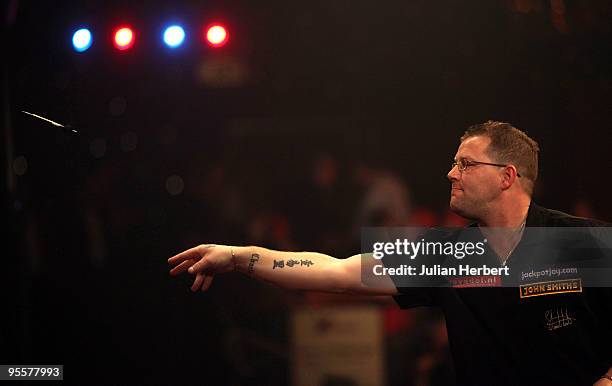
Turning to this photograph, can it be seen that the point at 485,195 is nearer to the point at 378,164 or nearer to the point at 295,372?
the point at 378,164

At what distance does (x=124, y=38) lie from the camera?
4559 millimetres

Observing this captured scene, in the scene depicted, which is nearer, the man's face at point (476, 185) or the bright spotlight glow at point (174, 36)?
the man's face at point (476, 185)

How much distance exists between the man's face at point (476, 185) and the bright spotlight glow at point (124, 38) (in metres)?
2.56

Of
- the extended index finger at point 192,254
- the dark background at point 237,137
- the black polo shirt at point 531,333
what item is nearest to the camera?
the black polo shirt at point 531,333

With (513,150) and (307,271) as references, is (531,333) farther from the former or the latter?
(307,271)

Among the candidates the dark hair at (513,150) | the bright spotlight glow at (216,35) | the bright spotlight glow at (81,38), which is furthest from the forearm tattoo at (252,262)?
the bright spotlight glow at (81,38)

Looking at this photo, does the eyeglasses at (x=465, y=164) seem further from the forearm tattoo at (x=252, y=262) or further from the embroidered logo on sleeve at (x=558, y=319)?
the forearm tattoo at (x=252, y=262)

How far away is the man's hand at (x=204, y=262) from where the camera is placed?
271 centimetres

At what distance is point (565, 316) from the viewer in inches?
105

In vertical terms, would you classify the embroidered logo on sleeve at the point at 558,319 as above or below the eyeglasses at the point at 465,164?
below

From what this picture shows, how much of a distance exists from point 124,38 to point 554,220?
9.93ft

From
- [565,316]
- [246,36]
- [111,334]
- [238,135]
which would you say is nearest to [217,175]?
[238,135]

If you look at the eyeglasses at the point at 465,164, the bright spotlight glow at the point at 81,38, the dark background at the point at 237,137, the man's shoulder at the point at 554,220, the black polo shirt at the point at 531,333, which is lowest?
the black polo shirt at the point at 531,333

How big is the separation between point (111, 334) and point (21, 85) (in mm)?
1689
